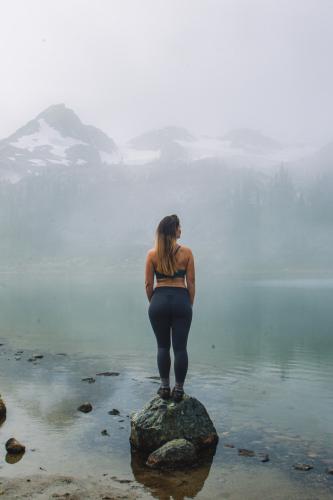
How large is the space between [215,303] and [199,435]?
58107 millimetres

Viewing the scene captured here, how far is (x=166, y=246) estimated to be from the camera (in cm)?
1129

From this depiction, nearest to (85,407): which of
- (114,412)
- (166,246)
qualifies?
(114,412)

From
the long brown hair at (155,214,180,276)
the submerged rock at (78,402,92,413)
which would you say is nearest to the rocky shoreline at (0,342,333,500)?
the submerged rock at (78,402,92,413)

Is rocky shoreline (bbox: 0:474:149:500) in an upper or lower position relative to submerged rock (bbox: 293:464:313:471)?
upper

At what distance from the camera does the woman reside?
11266 millimetres

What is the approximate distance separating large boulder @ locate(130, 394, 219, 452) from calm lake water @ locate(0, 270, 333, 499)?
48 cm

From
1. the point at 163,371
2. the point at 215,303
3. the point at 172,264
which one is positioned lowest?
the point at 215,303

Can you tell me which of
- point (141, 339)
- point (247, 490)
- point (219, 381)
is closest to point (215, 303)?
point (141, 339)

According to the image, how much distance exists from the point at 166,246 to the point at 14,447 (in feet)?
19.9

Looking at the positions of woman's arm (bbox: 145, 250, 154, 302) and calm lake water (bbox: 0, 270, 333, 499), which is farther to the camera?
woman's arm (bbox: 145, 250, 154, 302)

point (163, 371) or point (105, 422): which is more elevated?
point (163, 371)

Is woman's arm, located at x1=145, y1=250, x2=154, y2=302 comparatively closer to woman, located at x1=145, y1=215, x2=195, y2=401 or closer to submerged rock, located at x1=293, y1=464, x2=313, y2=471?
woman, located at x1=145, y1=215, x2=195, y2=401

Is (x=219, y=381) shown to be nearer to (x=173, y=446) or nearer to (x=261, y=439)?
(x=261, y=439)

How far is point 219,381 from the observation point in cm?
2202
